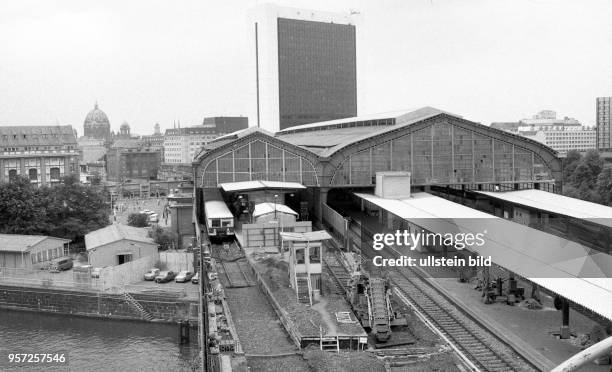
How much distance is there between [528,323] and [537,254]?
5.60 ft

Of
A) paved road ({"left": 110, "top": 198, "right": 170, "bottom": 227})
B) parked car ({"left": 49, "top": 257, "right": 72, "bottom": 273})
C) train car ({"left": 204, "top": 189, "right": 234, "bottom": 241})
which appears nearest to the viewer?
train car ({"left": 204, "top": 189, "right": 234, "bottom": 241})

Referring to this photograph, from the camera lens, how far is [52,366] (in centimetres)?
1895

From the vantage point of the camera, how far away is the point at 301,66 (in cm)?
7475

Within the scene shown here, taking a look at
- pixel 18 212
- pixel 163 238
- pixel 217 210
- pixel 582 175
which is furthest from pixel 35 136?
pixel 582 175

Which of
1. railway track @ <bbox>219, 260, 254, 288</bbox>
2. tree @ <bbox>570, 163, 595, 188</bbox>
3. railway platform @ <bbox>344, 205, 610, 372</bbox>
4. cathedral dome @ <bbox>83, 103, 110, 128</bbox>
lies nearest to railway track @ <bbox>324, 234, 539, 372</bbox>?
railway platform @ <bbox>344, 205, 610, 372</bbox>

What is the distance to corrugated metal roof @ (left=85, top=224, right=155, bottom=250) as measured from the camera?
1088 inches

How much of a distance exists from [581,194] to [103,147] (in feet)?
301

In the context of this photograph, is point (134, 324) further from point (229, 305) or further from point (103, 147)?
point (103, 147)

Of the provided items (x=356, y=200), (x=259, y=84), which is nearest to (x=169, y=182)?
(x=259, y=84)

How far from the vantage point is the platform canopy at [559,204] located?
21.1 metres

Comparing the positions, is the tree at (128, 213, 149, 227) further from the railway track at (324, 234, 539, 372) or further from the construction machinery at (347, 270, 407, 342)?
the construction machinery at (347, 270, 407, 342)

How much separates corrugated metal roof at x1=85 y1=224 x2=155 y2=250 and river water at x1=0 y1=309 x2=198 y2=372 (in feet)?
12.8

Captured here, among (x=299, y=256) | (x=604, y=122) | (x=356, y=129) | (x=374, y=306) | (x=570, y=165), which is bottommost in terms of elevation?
(x=374, y=306)

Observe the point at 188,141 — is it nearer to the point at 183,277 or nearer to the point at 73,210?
the point at 73,210
